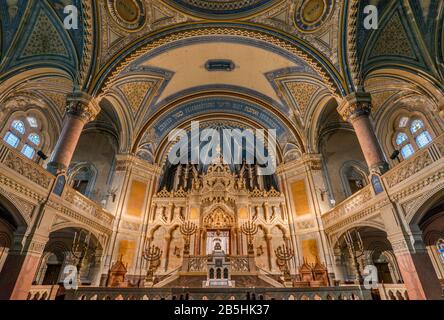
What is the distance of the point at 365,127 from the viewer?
982cm

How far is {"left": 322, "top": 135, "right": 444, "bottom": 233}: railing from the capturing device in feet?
21.8

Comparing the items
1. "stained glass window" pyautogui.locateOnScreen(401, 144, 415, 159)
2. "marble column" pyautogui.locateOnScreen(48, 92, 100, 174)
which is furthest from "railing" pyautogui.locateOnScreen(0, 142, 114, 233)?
"stained glass window" pyautogui.locateOnScreen(401, 144, 415, 159)

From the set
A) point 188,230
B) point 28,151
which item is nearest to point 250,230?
point 188,230

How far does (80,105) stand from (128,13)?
536 centimetres

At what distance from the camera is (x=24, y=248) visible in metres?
7.05

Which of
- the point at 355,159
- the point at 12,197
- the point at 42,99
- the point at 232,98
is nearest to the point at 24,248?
the point at 12,197

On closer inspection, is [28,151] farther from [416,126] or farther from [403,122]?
[416,126]

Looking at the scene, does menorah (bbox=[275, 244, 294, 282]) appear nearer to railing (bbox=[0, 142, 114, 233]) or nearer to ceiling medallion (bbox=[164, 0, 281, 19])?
railing (bbox=[0, 142, 114, 233])

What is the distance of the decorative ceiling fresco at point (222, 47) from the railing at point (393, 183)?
15.9 feet

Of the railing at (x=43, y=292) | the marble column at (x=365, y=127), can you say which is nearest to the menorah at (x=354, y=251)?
the marble column at (x=365, y=127)

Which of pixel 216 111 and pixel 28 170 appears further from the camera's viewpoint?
pixel 216 111

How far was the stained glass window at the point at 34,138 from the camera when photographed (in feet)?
44.7

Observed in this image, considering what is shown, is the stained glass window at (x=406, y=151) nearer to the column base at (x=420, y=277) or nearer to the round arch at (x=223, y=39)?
the round arch at (x=223, y=39)
